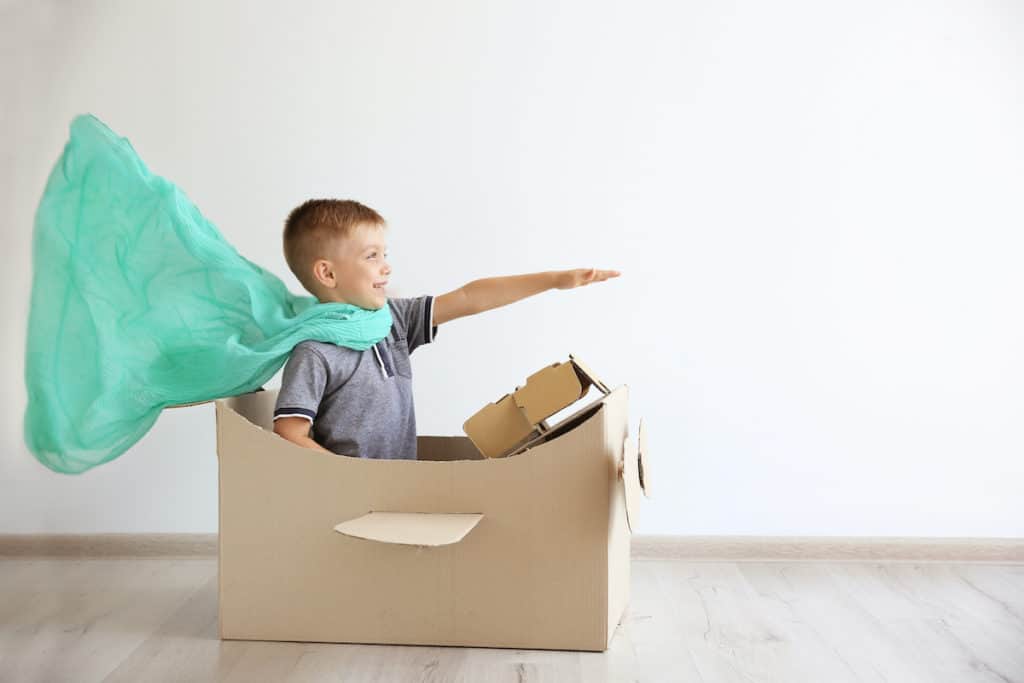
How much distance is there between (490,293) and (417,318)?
10 cm

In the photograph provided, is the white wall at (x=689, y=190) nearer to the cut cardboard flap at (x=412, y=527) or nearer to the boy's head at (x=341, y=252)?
the boy's head at (x=341, y=252)

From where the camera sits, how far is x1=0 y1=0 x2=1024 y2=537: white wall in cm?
153

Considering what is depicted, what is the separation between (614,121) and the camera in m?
1.54

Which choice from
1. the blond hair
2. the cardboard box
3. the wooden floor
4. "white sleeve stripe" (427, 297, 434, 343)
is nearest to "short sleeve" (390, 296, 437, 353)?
"white sleeve stripe" (427, 297, 434, 343)

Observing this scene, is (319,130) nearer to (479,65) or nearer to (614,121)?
(479,65)

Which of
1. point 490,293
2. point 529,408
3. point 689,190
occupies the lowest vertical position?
point 529,408

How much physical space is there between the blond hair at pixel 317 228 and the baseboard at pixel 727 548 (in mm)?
476

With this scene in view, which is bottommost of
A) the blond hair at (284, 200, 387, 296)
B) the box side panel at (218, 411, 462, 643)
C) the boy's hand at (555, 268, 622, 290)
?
the box side panel at (218, 411, 462, 643)

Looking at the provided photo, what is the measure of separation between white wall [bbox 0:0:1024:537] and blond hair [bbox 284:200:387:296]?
22 centimetres

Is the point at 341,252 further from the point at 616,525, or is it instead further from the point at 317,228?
the point at 616,525

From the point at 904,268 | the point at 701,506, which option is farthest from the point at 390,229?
the point at 904,268

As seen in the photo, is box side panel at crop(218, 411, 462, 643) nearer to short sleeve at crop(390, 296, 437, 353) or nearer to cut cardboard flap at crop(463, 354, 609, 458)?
cut cardboard flap at crop(463, 354, 609, 458)

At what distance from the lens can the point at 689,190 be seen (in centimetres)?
154

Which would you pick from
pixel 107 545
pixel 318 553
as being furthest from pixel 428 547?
pixel 107 545
